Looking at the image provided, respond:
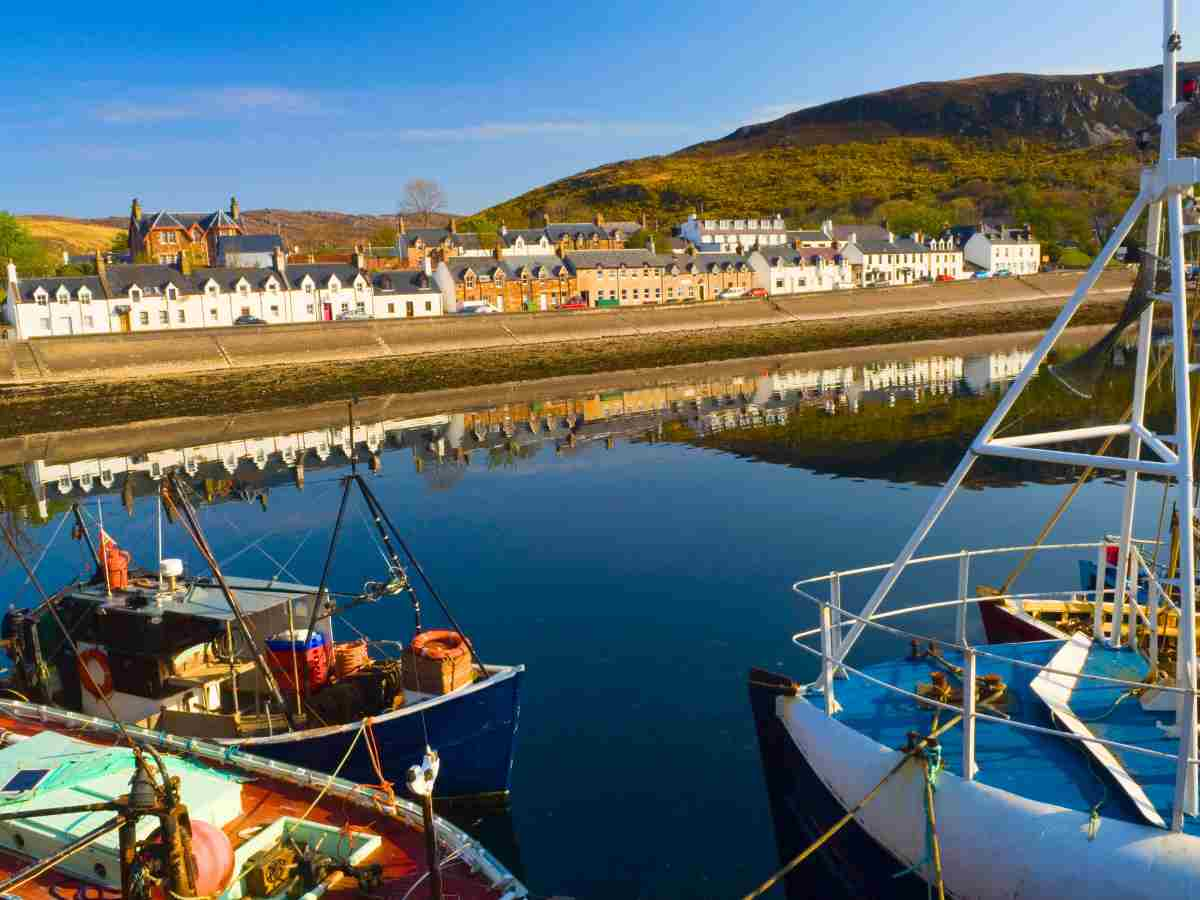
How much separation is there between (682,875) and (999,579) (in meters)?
12.7

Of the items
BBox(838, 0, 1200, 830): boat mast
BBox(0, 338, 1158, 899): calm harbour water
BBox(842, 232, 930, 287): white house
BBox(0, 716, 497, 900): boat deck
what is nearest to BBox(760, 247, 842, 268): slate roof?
BBox(842, 232, 930, 287): white house

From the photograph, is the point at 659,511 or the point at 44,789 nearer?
the point at 44,789

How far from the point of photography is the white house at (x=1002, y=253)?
13112cm

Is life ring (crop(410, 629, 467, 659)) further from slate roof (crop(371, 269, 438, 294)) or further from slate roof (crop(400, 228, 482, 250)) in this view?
slate roof (crop(400, 228, 482, 250))

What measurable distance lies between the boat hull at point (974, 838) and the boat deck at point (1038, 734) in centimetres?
37

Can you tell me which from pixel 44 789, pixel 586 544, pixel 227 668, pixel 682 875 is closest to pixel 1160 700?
pixel 682 875

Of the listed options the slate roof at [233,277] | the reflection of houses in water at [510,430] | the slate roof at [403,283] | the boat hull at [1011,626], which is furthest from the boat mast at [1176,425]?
the slate roof at [403,283]

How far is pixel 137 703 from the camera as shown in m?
15.1

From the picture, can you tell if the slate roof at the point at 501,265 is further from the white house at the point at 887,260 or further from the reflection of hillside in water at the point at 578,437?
the reflection of hillside in water at the point at 578,437

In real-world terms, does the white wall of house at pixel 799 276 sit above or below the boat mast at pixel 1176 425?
above

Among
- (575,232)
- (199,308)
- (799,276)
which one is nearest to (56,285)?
(199,308)

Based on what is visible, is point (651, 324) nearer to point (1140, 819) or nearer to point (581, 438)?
point (581, 438)

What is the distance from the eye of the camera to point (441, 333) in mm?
75938

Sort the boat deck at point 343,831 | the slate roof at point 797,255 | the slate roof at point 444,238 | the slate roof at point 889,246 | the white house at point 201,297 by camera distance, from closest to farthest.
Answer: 1. the boat deck at point 343,831
2. the white house at point 201,297
3. the slate roof at point 797,255
4. the slate roof at point 444,238
5. the slate roof at point 889,246
